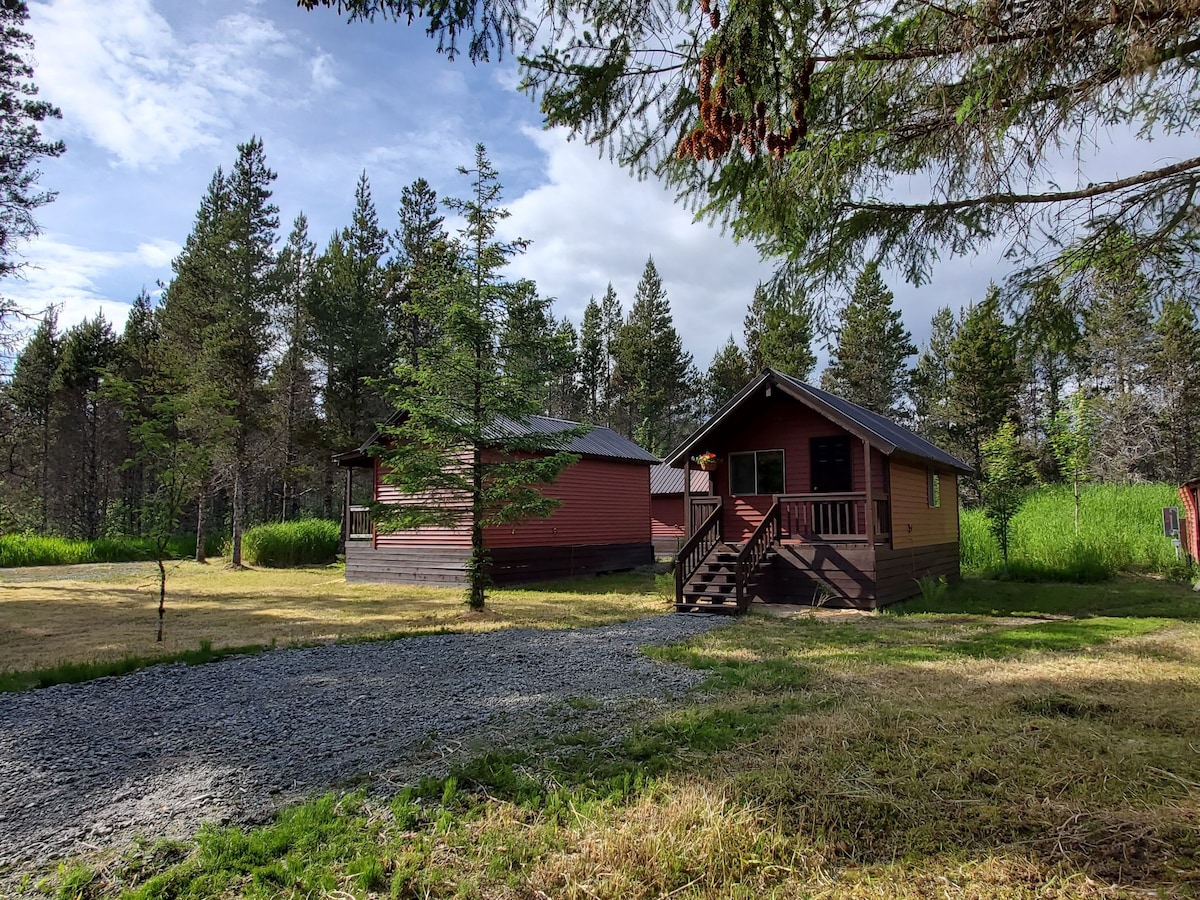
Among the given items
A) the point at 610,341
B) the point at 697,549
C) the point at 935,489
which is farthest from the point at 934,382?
the point at 697,549

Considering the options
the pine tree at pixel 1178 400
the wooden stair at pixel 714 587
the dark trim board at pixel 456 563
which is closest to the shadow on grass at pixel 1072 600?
the wooden stair at pixel 714 587

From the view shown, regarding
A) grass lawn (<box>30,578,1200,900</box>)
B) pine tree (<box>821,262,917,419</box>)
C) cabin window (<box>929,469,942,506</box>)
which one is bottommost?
grass lawn (<box>30,578,1200,900</box>)

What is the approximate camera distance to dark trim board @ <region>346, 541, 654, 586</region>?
14883mm

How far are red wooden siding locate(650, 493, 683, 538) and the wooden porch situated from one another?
1241 centimetres

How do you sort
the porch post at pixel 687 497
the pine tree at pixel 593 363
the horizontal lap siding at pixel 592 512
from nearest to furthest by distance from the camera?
the porch post at pixel 687 497
the horizontal lap siding at pixel 592 512
the pine tree at pixel 593 363

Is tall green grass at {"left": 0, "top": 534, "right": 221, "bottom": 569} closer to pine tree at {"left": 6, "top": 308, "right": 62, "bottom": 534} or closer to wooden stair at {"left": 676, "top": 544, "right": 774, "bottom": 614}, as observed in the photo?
pine tree at {"left": 6, "top": 308, "right": 62, "bottom": 534}

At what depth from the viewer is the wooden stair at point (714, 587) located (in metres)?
10.6

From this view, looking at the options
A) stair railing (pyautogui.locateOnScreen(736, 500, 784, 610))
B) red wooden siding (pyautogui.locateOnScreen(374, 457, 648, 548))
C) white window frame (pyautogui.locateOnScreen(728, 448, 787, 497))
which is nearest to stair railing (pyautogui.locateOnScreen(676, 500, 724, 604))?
white window frame (pyautogui.locateOnScreen(728, 448, 787, 497))

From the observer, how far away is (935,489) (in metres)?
15.3

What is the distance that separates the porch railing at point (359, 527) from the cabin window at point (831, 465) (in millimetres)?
11321

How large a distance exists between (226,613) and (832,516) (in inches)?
426

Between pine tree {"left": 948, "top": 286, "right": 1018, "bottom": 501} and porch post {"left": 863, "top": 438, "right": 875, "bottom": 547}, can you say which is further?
pine tree {"left": 948, "top": 286, "right": 1018, "bottom": 501}

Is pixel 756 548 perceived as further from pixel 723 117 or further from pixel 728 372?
pixel 728 372

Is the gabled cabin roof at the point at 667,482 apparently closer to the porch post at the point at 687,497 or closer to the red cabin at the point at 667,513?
the red cabin at the point at 667,513
